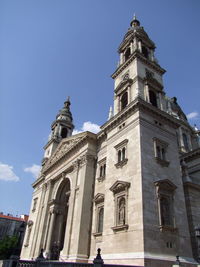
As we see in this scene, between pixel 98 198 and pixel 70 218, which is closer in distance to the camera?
pixel 98 198

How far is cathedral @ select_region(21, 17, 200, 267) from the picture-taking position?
16719 millimetres

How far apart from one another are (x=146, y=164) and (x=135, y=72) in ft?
38.9

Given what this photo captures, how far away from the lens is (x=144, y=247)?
1503cm

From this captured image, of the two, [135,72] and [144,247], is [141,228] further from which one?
[135,72]

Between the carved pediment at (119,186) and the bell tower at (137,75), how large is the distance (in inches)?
347

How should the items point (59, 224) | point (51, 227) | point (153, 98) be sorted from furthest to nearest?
1. point (59, 224)
2. point (51, 227)
3. point (153, 98)

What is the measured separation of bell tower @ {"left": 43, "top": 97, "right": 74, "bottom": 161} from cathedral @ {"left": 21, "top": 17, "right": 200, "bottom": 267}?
9.50m

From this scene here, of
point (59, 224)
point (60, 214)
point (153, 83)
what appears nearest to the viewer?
point (153, 83)

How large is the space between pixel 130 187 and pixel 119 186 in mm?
1162

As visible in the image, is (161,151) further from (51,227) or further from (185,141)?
(185,141)

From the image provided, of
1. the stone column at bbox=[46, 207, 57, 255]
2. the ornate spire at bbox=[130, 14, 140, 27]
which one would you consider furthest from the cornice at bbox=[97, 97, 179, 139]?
the ornate spire at bbox=[130, 14, 140, 27]

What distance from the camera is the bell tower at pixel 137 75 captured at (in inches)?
984

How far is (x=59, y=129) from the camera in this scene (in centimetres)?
4353

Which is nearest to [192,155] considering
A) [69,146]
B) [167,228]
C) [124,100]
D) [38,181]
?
[124,100]
